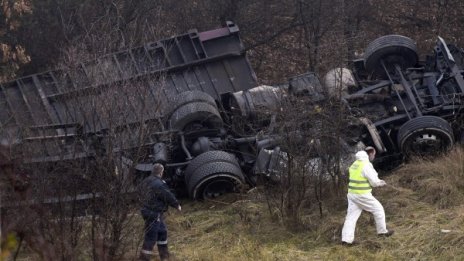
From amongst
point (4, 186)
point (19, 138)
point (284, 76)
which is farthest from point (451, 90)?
point (4, 186)

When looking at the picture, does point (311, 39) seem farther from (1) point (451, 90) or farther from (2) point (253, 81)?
(1) point (451, 90)

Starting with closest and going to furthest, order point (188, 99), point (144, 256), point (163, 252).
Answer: point (144, 256) < point (163, 252) < point (188, 99)

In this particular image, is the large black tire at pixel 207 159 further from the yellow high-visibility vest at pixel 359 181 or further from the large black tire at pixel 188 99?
the yellow high-visibility vest at pixel 359 181

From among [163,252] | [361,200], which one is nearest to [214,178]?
[163,252]

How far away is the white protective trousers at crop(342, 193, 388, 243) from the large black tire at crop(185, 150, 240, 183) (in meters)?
2.69

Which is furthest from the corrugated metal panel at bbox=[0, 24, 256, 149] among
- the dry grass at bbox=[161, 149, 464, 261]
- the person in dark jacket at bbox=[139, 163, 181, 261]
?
the dry grass at bbox=[161, 149, 464, 261]

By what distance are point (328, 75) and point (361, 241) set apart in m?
3.83

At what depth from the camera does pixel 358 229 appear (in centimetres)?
878

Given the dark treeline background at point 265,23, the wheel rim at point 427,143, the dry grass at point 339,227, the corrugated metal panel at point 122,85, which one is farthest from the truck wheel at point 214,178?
the dark treeline background at point 265,23

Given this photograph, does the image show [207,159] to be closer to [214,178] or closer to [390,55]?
[214,178]

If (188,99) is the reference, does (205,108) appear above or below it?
below

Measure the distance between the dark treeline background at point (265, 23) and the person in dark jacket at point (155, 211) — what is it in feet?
21.9

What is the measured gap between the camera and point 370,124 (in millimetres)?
10883

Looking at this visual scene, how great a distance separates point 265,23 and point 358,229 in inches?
416
